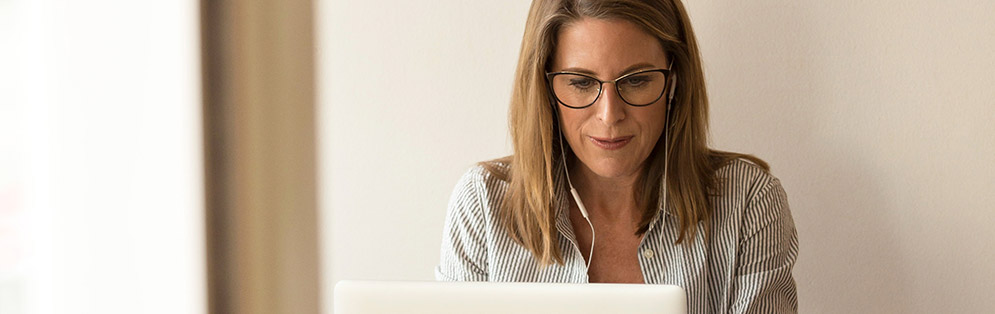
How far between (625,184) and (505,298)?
695 millimetres

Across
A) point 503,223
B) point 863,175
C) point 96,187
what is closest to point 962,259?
point 863,175

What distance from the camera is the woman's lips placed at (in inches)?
52.3

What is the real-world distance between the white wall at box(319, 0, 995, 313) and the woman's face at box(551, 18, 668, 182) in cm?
22

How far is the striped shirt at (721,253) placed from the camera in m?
1.34

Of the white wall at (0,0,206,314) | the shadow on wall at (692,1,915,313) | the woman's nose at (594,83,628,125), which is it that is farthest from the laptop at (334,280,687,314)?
the shadow on wall at (692,1,915,313)

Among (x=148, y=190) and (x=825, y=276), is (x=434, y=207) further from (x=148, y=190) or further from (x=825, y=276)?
(x=148, y=190)

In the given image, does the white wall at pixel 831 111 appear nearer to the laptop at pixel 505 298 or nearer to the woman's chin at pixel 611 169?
the woman's chin at pixel 611 169

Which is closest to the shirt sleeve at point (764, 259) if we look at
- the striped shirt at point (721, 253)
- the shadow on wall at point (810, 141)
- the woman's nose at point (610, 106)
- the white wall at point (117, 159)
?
the striped shirt at point (721, 253)

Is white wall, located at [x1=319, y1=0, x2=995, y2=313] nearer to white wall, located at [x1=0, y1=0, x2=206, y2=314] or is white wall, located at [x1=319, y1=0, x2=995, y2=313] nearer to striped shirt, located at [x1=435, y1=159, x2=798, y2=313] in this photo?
striped shirt, located at [x1=435, y1=159, x2=798, y2=313]

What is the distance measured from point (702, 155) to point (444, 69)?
48cm

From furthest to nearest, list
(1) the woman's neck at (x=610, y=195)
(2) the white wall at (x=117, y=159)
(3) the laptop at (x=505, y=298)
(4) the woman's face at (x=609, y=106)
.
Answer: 1. (1) the woman's neck at (x=610, y=195)
2. (4) the woman's face at (x=609, y=106)
3. (3) the laptop at (x=505, y=298)
4. (2) the white wall at (x=117, y=159)

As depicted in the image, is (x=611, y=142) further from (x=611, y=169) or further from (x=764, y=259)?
(x=764, y=259)

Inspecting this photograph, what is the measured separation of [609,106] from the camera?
1287 mm

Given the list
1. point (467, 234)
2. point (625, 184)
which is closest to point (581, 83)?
point (625, 184)
